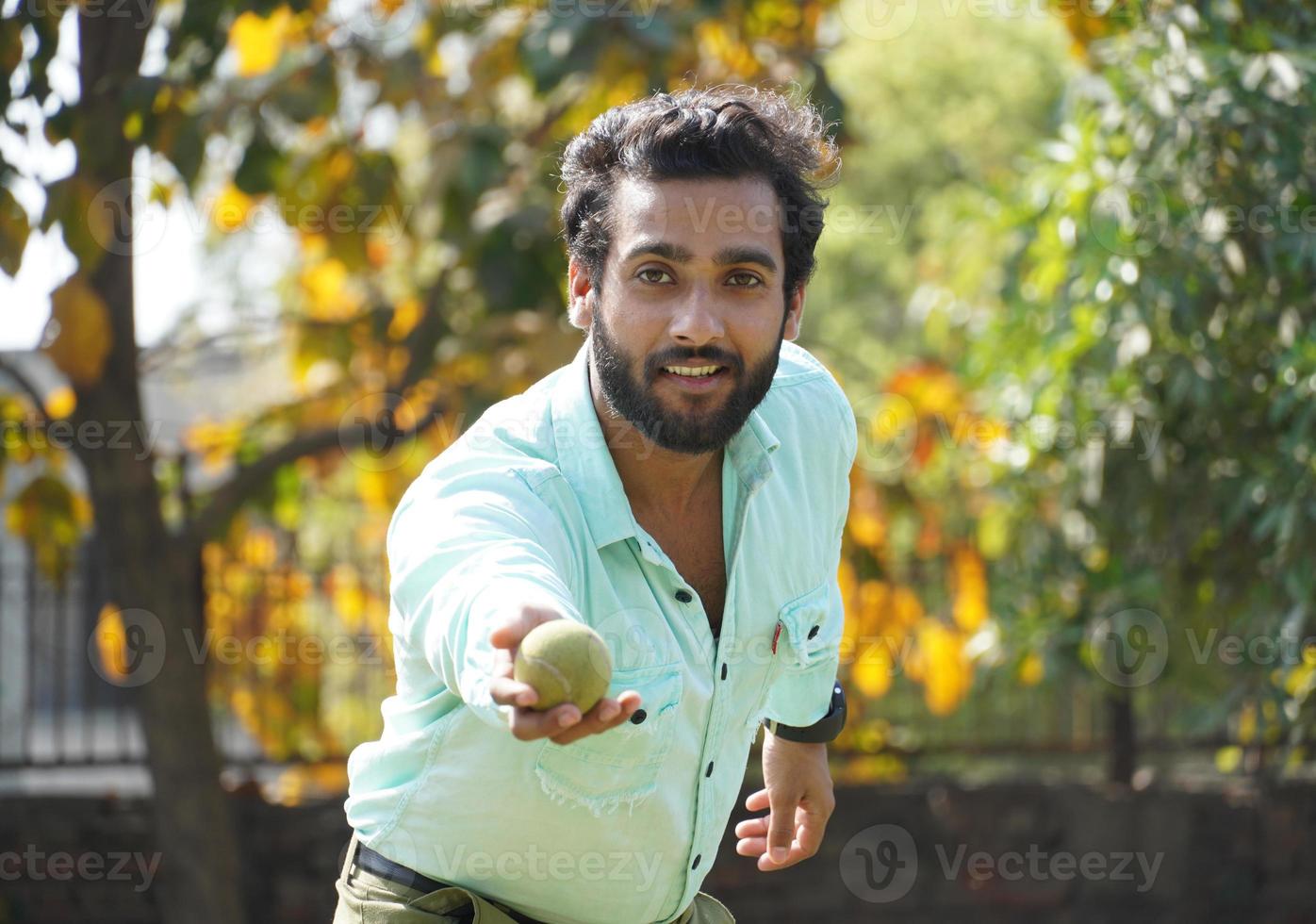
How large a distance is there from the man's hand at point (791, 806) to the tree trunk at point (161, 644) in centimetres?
350

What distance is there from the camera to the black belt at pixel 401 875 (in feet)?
7.52

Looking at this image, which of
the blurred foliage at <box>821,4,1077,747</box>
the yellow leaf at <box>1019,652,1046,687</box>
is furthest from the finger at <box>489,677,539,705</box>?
the yellow leaf at <box>1019,652,1046,687</box>

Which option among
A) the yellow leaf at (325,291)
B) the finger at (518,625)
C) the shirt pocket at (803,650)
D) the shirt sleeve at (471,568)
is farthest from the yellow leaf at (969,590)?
the finger at (518,625)

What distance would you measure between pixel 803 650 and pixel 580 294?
2.24 feet

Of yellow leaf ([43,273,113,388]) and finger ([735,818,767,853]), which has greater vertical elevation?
yellow leaf ([43,273,113,388])

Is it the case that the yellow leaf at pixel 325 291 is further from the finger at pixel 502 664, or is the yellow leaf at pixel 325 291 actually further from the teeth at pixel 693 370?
the finger at pixel 502 664

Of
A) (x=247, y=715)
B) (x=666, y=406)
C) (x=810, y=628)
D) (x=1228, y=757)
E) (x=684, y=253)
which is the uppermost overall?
(x=684, y=253)

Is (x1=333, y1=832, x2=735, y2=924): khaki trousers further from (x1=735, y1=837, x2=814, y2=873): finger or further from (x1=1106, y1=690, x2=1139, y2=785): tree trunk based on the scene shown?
(x1=1106, y1=690, x2=1139, y2=785): tree trunk

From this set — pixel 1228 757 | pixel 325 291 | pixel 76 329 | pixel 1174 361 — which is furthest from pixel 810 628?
pixel 325 291

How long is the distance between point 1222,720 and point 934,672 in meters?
1.37

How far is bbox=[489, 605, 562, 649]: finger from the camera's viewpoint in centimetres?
164

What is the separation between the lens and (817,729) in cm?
287

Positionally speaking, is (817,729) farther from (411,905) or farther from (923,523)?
(923,523)

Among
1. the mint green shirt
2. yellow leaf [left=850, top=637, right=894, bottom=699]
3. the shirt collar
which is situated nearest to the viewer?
the mint green shirt
